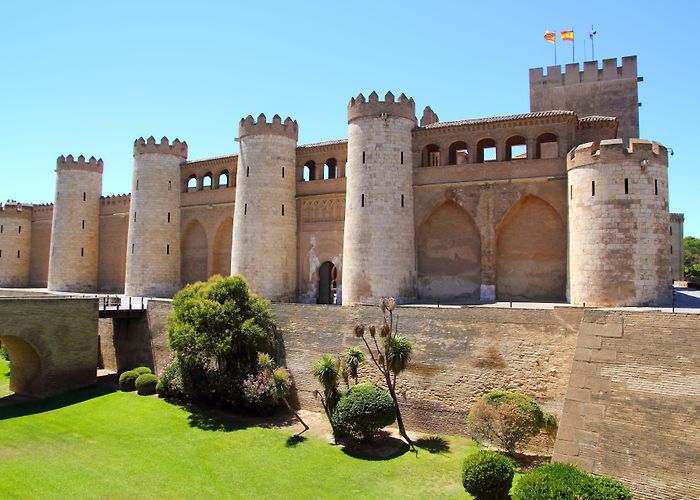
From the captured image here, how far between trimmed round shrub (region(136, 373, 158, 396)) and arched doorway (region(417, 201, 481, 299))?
13156 millimetres

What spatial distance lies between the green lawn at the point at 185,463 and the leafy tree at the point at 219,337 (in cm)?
151

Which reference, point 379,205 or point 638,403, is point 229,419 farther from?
point 638,403

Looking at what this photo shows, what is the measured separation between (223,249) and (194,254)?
249cm

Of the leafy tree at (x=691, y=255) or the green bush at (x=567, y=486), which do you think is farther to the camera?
the leafy tree at (x=691, y=255)

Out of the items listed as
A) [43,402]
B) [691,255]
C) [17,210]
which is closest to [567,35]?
[43,402]

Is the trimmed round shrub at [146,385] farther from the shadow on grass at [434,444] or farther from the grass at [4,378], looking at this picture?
the shadow on grass at [434,444]

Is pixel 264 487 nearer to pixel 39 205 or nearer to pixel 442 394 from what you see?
pixel 442 394

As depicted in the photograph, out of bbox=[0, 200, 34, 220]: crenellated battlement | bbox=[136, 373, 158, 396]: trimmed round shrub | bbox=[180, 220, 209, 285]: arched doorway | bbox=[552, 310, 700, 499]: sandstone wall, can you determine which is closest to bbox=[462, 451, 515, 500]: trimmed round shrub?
bbox=[552, 310, 700, 499]: sandstone wall

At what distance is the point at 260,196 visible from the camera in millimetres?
31219

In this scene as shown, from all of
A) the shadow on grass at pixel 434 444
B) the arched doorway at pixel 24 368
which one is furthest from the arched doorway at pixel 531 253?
the arched doorway at pixel 24 368

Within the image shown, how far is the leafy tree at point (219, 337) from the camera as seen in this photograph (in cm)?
2256

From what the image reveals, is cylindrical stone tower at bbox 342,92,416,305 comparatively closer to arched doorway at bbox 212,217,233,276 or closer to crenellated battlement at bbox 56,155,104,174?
arched doorway at bbox 212,217,233,276

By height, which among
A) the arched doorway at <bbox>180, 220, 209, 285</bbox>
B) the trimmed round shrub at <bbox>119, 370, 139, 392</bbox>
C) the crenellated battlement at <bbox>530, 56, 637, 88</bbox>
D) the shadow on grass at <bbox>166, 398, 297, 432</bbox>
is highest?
the crenellated battlement at <bbox>530, 56, 637, 88</bbox>

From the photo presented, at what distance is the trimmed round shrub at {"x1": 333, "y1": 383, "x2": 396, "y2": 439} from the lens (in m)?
18.2
